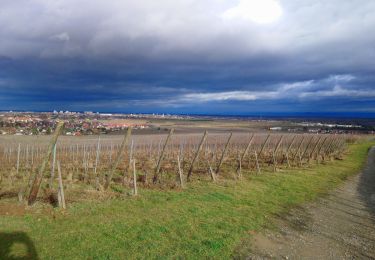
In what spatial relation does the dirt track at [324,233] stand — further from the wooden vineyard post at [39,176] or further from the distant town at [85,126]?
the distant town at [85,126]

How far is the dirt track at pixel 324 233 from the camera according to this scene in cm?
821

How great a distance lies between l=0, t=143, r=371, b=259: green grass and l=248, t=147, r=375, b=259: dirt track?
2.12 feet

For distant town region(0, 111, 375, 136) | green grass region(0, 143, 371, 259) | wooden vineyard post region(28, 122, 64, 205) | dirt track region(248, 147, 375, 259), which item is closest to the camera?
green grass region(0, 143, 371, 259)

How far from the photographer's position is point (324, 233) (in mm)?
9711

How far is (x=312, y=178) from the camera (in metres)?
A: 19.7

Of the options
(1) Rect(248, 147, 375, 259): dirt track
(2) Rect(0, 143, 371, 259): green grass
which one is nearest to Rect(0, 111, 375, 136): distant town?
(2) Rect(0, 143, 371, 259): green grass

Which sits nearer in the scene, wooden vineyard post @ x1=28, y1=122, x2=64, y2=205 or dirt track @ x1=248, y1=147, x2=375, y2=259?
dirt track @ x1=248, y1=147, x2=375, y2=259

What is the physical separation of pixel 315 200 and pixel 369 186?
6043 mm

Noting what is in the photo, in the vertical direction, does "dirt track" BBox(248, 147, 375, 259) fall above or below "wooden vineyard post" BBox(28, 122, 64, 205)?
below

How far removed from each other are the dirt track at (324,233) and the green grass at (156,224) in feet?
2.12

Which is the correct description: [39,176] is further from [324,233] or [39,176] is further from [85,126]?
[85,126]

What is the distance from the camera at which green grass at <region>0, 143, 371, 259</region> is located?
26.0 feet

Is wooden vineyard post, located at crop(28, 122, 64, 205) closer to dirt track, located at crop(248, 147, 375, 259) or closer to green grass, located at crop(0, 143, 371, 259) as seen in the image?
green grass, located at crop(0, 143, 371, 259)

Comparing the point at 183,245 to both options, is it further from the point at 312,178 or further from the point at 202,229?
the point at 312,178
